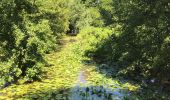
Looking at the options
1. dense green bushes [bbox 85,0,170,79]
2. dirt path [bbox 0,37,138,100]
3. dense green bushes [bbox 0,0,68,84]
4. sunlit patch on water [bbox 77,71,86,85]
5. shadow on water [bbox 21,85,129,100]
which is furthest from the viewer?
sunlit patch on water [bbox 77,71,86,85]

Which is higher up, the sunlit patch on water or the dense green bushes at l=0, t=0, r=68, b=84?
the dense green bushes at l=0, t=0, r=68, b=84

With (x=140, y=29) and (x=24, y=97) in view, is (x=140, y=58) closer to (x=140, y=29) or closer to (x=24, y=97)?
(x=140, y=29)

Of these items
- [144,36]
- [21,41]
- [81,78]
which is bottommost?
[81,78]

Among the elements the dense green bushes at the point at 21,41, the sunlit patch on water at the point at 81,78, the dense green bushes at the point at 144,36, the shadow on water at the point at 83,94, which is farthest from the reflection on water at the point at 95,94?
the dense green bushes at the point at 21,41

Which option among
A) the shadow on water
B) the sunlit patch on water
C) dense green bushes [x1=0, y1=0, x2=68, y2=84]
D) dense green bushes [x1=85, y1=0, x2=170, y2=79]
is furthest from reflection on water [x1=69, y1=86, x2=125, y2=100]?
dense green bushes [x1=0, y1=0, x2=68, y2=84]

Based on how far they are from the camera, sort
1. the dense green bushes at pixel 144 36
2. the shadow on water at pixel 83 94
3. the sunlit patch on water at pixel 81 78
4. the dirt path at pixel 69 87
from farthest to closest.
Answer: the sunlit patch on water at pixel 81 78 → the dense green bushes at pixel 144 36 → the dirt path at pixel 69 87 → the shadow on water at pixel 83 94

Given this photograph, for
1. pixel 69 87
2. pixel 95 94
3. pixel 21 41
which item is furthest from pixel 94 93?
pixel 21 41

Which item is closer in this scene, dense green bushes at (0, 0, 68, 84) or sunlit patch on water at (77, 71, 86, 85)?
dense green bushes at (0, 0, 68, 84)

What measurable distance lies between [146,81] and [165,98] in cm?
424

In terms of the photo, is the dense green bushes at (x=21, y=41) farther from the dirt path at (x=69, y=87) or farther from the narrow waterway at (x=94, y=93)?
the narrow waterway at (x=94, y=93)

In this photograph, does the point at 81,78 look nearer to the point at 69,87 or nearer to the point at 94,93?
the point at 69,87

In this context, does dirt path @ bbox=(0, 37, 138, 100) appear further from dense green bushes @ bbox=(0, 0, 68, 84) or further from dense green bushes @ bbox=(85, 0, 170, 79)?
dense green bushes @ bbox=(85, 0, 170, 79)

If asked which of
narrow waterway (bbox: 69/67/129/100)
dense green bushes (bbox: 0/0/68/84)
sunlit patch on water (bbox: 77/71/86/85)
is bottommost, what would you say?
sunlit patch on water (bbox: 77/71/86/85)

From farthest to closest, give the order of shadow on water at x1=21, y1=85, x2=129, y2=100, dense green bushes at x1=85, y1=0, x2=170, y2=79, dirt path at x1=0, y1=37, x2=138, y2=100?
dense green bushes at x1=85, y1=0, x2=170, y2=79 < dirt path at x1=0, y1=37, x2=138, y2=100 < shadow on water at x1=21, y1=85, x2=129, y2=100
